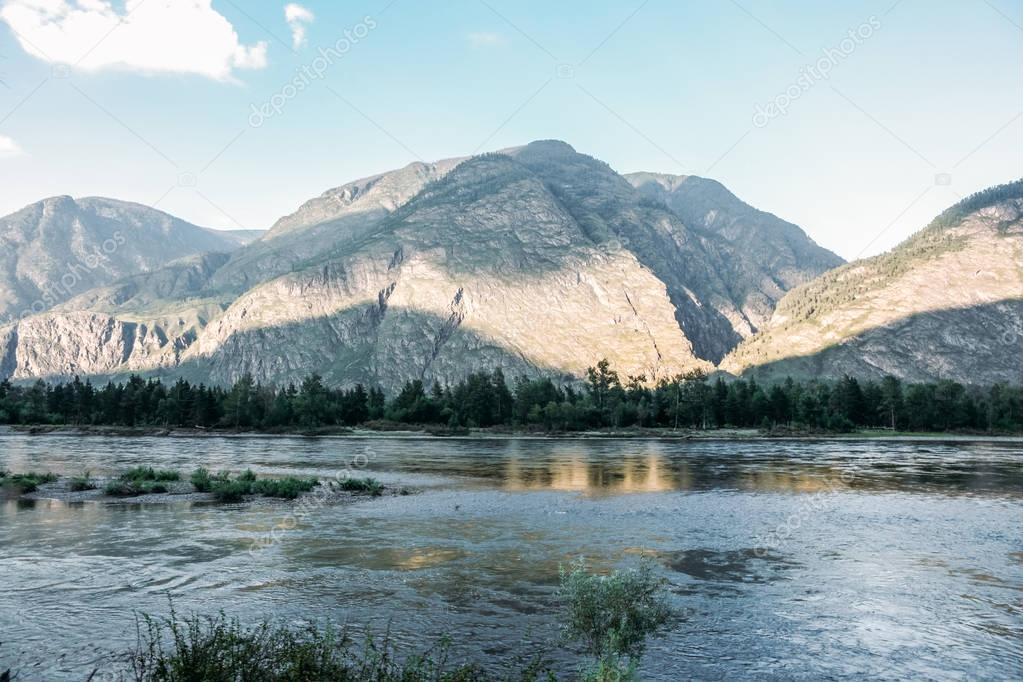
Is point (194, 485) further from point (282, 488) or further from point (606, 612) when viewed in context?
point (606, 612)

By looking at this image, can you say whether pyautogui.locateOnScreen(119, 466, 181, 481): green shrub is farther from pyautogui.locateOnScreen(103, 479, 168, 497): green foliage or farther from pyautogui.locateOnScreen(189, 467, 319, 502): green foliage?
pyautogui.locateOnScreen(189, 467, 319, 502): green foliage

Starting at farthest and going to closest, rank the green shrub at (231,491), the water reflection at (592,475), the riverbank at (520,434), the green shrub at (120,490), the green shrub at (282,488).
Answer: the riverbank at (520,434) < the water reflection at (592,475) < the green shrub at (282,488) < the green shrub at (120,490) < the green shrub at (231,491)

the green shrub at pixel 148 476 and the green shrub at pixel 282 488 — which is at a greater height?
the green shrub at pixel 148 476

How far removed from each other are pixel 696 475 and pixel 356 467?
42.6 metres

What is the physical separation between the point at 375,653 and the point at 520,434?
183m

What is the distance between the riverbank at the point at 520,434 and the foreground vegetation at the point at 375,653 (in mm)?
159594

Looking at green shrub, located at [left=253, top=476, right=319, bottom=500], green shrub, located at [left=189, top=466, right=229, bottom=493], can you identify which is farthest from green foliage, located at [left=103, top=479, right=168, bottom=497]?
green shrub, located at [left=253, top=476, right=319, bottom=500]

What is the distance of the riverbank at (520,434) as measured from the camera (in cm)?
17288

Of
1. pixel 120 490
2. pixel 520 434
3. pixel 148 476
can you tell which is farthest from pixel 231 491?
pixel 520 434

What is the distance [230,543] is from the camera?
121 ft

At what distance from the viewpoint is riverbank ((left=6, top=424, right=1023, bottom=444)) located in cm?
17288

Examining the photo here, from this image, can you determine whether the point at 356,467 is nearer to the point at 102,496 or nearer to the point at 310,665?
the point at 102,496

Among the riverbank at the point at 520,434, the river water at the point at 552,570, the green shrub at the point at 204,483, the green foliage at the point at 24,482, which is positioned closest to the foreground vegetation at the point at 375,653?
the river water at the point at 552,570

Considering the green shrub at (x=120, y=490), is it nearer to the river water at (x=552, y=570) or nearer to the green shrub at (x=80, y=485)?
the green shrub at (x=80, y=485)
